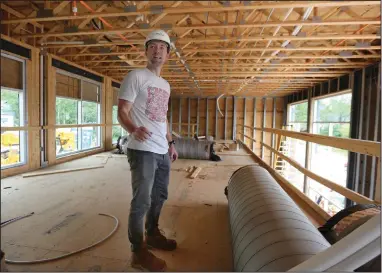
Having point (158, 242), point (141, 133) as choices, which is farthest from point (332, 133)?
point (141, 133)

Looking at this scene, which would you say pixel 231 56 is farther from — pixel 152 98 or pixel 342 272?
pixel 342 272

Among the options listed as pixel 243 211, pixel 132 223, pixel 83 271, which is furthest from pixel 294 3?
pixel 83 271

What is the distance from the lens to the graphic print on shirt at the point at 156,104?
1.85 metres

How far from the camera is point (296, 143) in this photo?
14570mm

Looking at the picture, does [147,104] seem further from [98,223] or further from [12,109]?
[12,109]

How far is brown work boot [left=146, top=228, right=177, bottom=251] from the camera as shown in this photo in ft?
6.88

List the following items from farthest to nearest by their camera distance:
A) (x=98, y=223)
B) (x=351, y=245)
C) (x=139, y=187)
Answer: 1. (x=98, y=223)
2. (x=139, y=187)
3. (x=351, y=245)

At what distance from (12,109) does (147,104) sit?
4.94m

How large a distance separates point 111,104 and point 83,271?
8674 mm

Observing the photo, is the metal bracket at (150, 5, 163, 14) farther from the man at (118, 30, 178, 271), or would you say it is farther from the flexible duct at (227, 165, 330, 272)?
the flexible duct at (227, 165, 330, 272)

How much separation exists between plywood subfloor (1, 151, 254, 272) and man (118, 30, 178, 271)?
1.05 feet

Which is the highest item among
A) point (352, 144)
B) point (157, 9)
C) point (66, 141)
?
point (157, 9)

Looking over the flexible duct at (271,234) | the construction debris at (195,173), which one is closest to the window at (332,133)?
the construction debris at (195,173)

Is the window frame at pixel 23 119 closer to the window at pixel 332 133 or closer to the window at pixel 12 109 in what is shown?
the window at pixel 12 109
